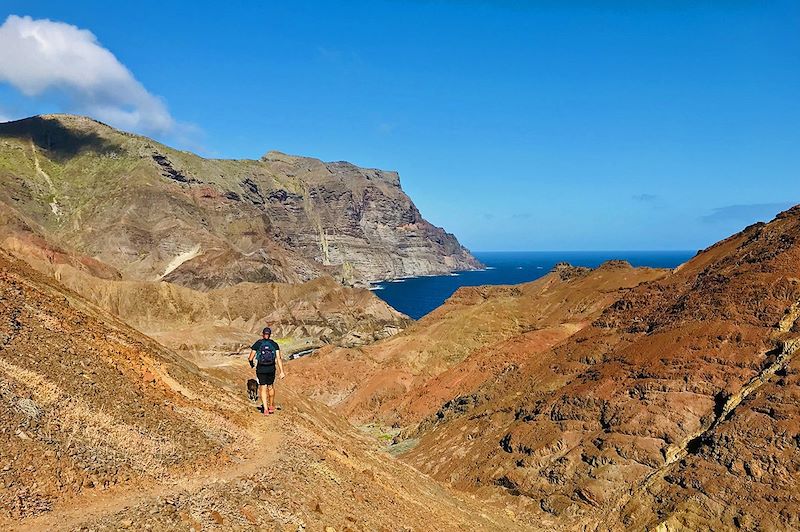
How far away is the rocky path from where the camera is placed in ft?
29.0

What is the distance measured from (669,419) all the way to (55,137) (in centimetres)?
20339

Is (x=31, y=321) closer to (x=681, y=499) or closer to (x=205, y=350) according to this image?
(x=681, y=499)

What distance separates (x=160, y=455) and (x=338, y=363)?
4915 centimetres

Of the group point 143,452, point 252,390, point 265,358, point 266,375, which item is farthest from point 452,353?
point 143,452

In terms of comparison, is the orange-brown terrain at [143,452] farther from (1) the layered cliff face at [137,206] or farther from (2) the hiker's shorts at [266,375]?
(1) the layered cliff face at [137,206]

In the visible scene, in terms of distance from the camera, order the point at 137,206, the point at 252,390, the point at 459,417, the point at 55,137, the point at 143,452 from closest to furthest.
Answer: the point at 143,452 < the point at 252,390 < the point at 459,417 < the point at 137,206 < the point at 55,137

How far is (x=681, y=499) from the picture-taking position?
21.8m

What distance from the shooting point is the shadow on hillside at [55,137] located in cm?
17355

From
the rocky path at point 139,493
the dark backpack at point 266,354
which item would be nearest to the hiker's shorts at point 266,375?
the dark backpack at point 266,354

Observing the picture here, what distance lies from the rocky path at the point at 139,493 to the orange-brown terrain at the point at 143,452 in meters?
0.03

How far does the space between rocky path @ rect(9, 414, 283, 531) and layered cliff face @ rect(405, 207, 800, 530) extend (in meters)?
16.7

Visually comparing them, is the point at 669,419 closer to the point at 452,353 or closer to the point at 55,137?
the point at 452,353

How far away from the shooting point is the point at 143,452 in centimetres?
1180

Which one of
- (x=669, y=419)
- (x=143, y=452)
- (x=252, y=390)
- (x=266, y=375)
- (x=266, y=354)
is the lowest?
(x=669, y=419)
